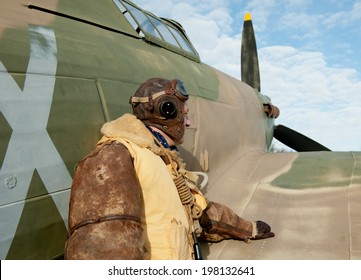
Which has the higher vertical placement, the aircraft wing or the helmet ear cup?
the helmet ear cup

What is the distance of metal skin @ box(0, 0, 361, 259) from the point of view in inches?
80.7

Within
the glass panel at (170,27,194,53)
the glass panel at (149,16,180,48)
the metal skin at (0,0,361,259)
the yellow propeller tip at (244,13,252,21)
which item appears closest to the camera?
the metal skin at (0,0,361,259)

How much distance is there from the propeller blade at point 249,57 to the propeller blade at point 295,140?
1579 millimetres

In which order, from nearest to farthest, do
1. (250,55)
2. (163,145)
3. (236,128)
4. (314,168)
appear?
(163,145), (314,168), (236,128), (250,55)

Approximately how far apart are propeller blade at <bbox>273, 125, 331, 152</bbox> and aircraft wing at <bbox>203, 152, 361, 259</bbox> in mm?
3763

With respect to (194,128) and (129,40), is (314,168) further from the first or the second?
(129,40)

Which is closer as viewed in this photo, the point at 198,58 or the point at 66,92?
the point at 66,92

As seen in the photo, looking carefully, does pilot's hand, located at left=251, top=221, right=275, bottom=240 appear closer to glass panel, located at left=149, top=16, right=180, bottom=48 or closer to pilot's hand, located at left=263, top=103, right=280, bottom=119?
glass panel, located at left=149, top=16, right=180, bottom=48

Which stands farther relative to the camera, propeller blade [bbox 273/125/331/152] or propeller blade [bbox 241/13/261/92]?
propeller blade [bbox 241/13/261/92]

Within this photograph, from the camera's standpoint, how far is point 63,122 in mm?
2318

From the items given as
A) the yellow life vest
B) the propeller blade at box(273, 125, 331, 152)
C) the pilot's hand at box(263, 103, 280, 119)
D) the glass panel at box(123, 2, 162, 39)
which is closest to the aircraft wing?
the yellow life vest

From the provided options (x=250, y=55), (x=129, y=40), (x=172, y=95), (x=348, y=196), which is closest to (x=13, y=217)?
(x=172, y=95)

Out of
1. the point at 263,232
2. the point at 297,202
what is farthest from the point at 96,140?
the point at 297,202
